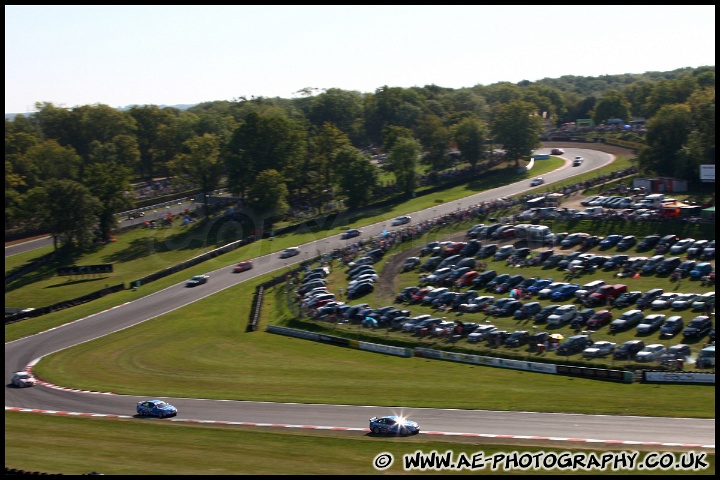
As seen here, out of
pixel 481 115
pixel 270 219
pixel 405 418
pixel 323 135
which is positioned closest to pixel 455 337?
pixel 405 418

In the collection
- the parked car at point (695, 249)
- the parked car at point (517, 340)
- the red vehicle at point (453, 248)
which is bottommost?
the parked car at point (517, 340)

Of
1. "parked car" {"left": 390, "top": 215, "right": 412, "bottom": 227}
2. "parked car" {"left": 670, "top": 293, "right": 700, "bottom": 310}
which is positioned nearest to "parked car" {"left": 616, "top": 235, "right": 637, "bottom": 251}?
"parked car" {"left": 670, "top": 293, "right": 700, "bottom": 310}

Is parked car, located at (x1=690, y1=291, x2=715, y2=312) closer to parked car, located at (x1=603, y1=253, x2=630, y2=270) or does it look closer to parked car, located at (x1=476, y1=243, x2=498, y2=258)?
parked car, located at (x1=603, y1=253, x2=630, y2=270)

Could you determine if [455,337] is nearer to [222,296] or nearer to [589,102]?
[222,296]

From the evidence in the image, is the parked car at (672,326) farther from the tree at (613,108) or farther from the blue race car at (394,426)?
the tree at (613,108)

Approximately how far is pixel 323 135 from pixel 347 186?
1665cm

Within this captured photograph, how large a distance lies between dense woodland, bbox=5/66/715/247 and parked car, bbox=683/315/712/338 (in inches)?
1589

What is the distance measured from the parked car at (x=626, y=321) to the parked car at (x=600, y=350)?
334cm

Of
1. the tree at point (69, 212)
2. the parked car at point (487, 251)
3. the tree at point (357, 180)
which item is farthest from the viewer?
the tree at point (357, 180)

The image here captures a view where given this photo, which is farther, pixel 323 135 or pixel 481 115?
pixel 481 115

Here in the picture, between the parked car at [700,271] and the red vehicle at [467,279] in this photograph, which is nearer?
the parked car at [700,271]

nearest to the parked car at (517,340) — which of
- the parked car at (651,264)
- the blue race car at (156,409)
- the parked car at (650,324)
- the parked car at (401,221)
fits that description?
the parked car at (650,324)

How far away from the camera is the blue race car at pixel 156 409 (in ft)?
130

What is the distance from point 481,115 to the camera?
157 m
